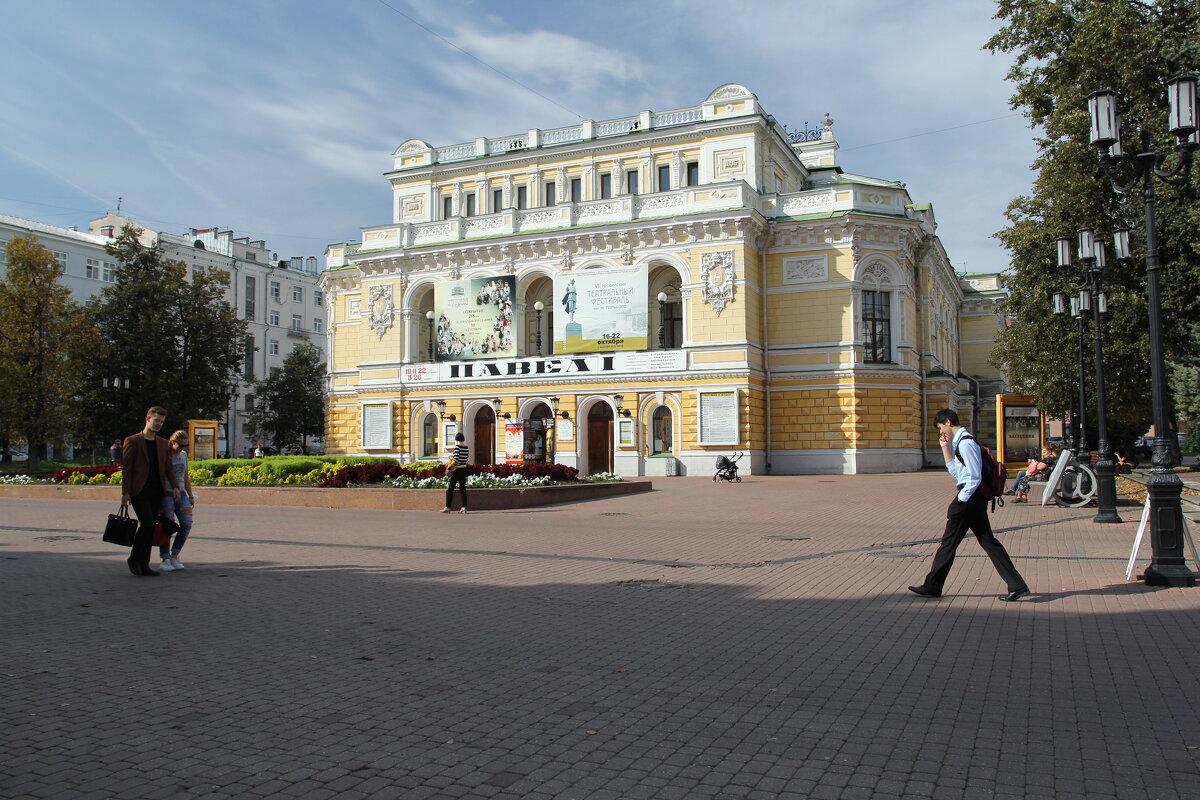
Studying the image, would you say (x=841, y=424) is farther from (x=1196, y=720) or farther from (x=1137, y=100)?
(x=1196, y=720)

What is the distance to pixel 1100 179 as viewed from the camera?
2542 centimetres

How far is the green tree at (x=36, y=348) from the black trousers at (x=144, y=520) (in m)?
38.9

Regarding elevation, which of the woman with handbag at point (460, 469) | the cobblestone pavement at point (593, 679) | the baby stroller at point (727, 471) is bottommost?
the cobblestone pavement at point (593, 679)

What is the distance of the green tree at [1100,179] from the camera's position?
22812 millimetres

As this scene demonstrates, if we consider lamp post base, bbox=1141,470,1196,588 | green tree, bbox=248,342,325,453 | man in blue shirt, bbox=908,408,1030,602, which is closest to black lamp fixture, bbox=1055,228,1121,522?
lamp post base, bbox=1141,470,1196,588

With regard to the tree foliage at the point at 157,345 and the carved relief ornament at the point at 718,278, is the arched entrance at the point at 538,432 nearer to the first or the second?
the carved relief ornament at the point at 718,278

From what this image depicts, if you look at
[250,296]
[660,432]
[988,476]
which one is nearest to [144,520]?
[988,476]

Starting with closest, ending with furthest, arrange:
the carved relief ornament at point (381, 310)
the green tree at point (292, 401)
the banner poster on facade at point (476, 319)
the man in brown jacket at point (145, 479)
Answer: the man in brown jacket at point (145, 479) → the banner poster on facade at point (476, 319) → the carved relief ornament at point (381, 310) → the green tree at point (292, 401)

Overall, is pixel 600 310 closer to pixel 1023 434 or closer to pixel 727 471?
pixel 727 471

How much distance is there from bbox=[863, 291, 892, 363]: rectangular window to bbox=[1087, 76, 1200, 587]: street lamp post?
1239 inches

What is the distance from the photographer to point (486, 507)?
72.5 ft

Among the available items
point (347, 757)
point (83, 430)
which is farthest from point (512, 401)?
point (347, 757)

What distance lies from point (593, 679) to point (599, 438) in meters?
38.0

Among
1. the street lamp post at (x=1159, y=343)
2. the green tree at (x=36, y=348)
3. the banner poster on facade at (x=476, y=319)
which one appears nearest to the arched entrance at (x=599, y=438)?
the banner poster on facade at (x=476, y=319)
